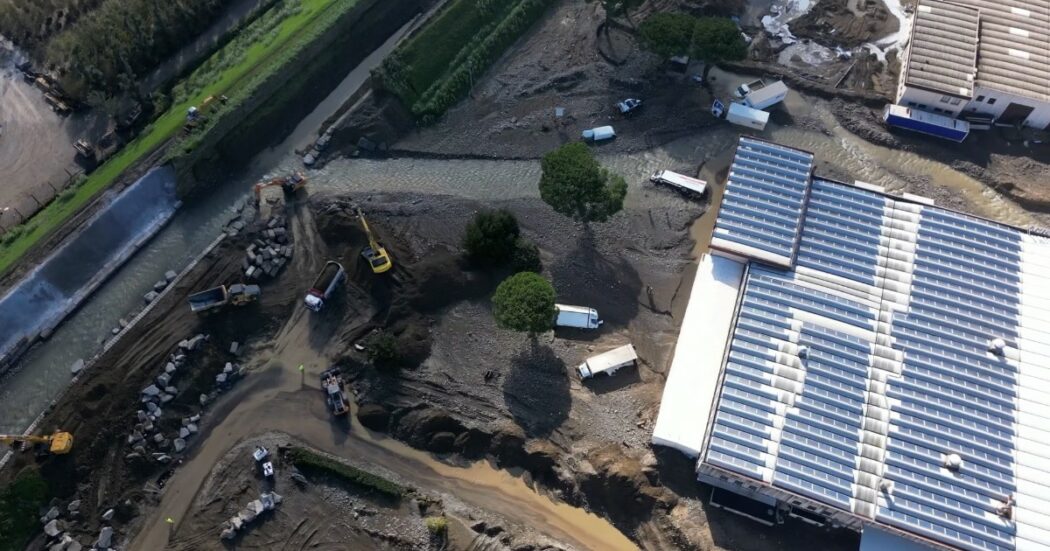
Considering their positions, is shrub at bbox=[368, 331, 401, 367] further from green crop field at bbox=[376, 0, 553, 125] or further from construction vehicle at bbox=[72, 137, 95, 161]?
construction vehicle at bbox=[72, 137, 95, 161]

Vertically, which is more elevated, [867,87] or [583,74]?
[583,74]


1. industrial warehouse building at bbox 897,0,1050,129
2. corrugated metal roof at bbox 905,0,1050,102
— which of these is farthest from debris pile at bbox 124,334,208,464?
corrugated metal roof at bbox 905,0,1050,102

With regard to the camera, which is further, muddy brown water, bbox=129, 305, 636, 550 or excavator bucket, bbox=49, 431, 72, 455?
muddy brown water, bbox=129, 305, 636, 550

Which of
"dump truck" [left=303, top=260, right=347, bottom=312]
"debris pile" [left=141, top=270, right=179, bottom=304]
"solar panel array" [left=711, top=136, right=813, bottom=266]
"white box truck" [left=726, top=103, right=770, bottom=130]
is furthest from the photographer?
"white box truck" [left=726, top=103, right=770, bottom=130]

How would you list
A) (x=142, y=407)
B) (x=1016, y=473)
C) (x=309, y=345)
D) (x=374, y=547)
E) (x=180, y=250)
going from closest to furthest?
(x=1016, y=473), (x=374, y=547), (x=142, y=407), (x=309, y=345), (x=180, y=250)

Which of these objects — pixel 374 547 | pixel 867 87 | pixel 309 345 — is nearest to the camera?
pixel 374 547

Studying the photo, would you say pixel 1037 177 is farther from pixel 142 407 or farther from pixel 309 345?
pixel 142 407

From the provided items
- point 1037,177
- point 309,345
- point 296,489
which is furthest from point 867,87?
point 296,489
